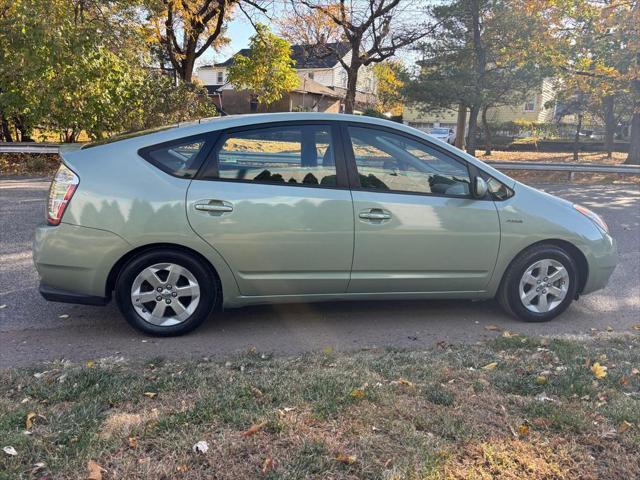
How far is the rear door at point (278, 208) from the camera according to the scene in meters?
3.93

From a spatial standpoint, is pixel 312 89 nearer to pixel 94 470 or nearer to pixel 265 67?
pixel 265 67

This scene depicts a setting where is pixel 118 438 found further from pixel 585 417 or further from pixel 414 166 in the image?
pixel 414 166

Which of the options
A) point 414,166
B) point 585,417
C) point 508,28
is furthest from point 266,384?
point 508,28

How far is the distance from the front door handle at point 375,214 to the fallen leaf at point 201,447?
2.15 m

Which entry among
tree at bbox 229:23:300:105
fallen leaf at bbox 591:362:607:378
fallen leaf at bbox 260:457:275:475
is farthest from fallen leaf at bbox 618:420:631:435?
tree at bbox 229:23:300:105

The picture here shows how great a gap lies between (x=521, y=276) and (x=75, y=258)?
3.54 meters

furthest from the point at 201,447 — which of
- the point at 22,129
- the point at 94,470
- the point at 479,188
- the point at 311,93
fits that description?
the point at 311,93

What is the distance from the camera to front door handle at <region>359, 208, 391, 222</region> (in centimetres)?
410

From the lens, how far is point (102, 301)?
397 cm

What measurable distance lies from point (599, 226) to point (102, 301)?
4204mm

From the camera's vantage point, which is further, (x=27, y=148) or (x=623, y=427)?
(x=27, y=148)

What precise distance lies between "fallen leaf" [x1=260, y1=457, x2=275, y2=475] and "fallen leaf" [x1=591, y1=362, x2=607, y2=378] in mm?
2166

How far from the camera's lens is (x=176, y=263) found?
12.9ft

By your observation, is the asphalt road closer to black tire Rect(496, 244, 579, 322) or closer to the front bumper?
black tire Rect(496, 244, 579, 322)
